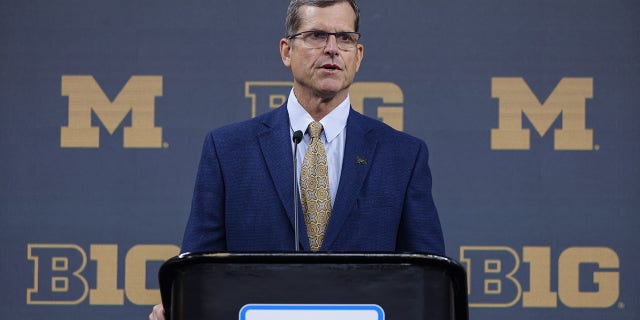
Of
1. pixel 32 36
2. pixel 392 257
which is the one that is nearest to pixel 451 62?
pixel 32 36

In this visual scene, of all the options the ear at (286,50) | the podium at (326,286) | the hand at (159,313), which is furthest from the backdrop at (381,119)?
the podium at (326,286)

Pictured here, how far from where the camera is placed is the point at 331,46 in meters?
1.90

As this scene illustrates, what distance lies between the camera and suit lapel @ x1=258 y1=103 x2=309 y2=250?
1.82m

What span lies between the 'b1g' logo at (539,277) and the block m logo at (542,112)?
437mm

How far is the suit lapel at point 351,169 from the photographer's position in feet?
5.92

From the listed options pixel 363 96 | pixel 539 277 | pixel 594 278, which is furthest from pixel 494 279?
pixel 363 96

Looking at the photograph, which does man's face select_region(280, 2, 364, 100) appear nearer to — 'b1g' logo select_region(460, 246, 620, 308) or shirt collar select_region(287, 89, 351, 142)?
shirt collar select_region(287, 89, 351, 142)

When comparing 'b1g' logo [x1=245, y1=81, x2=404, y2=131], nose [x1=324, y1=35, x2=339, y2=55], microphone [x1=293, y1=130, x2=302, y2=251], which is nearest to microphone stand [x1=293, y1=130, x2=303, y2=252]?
microphone [x1=293, y1=130, x2=302, y2=251]

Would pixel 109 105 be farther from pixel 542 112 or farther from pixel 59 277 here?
pixel 542 112

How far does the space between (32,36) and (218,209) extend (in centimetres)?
212

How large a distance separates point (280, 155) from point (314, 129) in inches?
4.4

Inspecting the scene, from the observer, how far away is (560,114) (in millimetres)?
3613

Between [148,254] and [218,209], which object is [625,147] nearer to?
[148,254]

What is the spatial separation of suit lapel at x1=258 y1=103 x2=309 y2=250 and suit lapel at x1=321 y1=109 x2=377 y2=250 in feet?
0.22
